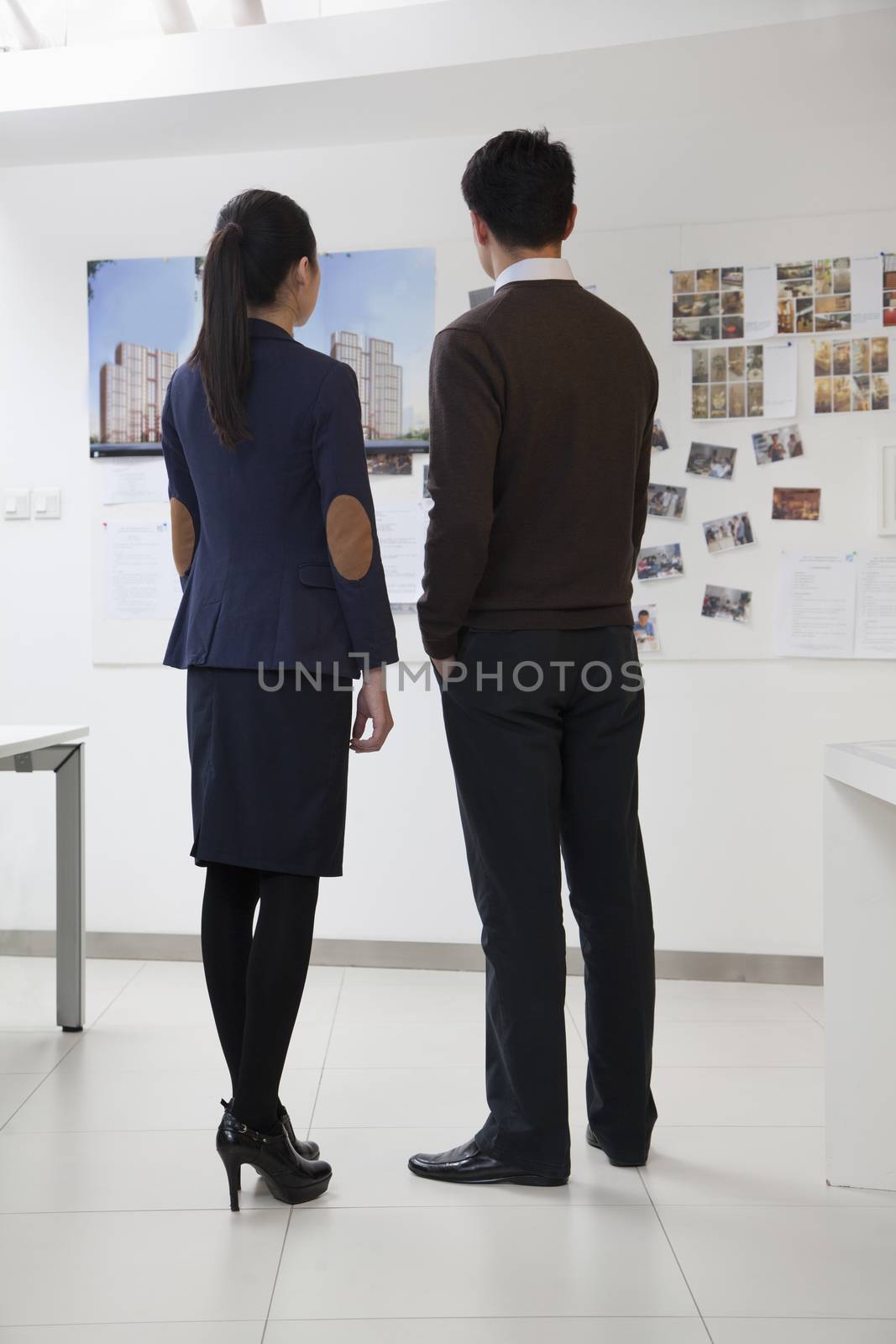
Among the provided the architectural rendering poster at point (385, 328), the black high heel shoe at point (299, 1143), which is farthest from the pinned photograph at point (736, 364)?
the black high heel shoe at point (299, 1143)

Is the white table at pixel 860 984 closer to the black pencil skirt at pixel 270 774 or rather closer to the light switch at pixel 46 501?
the black pencil skirt at pixel 270 774

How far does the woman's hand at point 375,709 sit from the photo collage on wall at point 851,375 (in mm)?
1808

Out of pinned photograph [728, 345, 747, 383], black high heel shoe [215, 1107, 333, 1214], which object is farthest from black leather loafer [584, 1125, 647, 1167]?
pinned photograph [728, 345, 747, 383]

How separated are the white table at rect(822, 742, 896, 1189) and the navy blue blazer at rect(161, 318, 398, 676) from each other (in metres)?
0.75

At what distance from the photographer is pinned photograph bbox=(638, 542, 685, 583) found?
296 centimetres

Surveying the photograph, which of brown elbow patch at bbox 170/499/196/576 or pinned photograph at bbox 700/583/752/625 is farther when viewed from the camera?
pinned photograph at bbox 700/583/752/625

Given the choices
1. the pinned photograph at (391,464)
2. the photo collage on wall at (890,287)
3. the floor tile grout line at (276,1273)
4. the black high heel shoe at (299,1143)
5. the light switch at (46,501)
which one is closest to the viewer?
the floor tile grout line at (276,1273)

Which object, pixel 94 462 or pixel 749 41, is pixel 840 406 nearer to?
pixel 749 41

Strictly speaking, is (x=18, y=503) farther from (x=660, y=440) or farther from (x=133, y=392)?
(x=660, y=440)

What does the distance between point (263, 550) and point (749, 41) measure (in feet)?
5.91

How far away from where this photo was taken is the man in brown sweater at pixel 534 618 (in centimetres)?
161

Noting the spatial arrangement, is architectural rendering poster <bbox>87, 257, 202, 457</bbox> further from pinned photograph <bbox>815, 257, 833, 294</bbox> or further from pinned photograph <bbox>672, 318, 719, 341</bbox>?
pinned photograph <bbox>815, 257, 833, 294</bbox>

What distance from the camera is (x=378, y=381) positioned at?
305 centimetres

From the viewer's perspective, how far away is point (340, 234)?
3.06 meters
